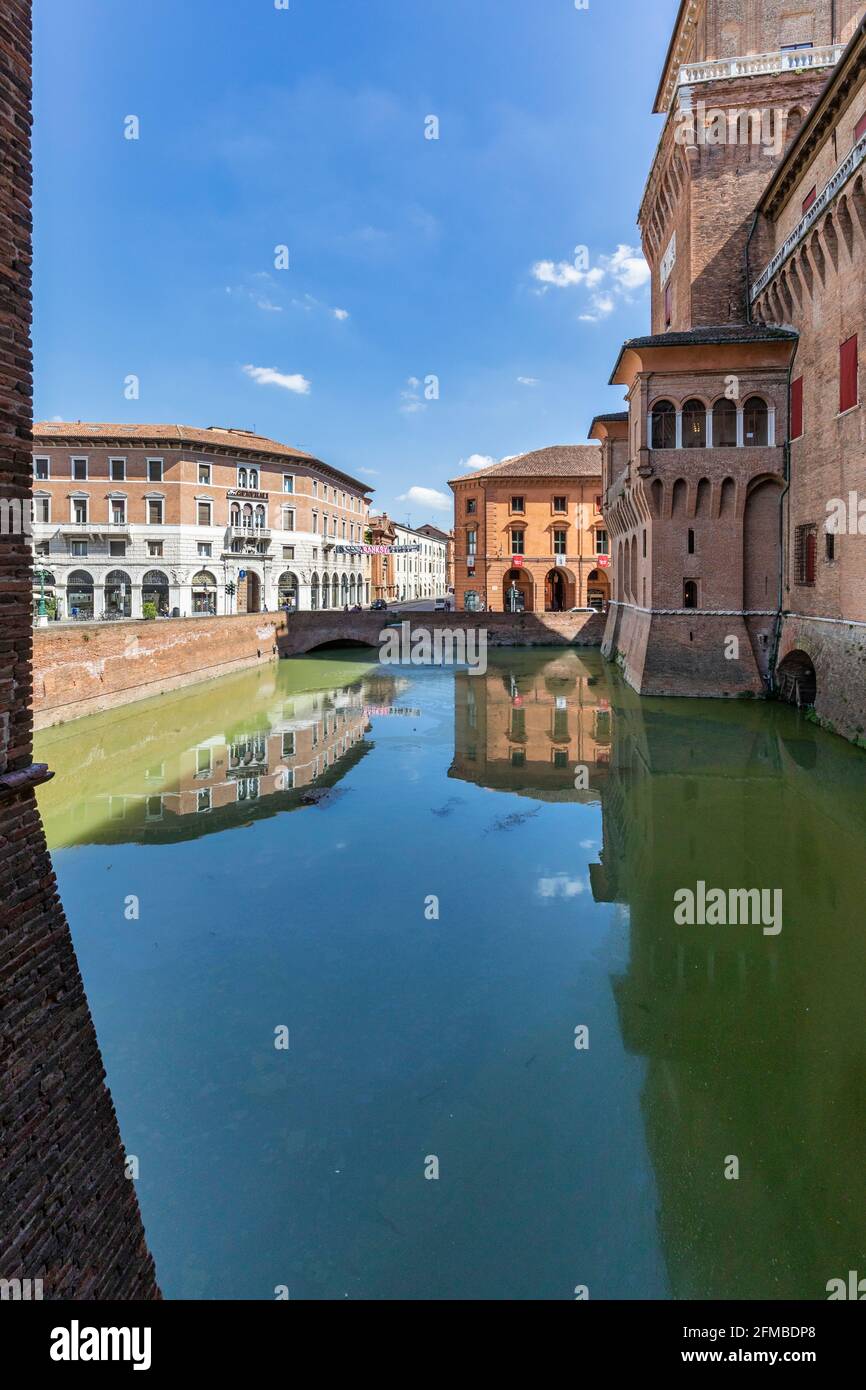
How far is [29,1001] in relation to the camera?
3633 millimetres

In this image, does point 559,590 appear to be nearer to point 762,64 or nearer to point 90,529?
point 90,529

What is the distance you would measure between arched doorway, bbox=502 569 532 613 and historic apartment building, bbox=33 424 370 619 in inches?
499

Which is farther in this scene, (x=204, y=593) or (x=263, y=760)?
(x=204, y=593)

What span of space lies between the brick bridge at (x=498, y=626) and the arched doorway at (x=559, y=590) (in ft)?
29.1

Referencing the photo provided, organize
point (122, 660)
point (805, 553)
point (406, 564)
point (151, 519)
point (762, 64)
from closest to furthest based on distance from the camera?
1. point (805, 553)
2. point (762, 64)
3. point (122, 660)
4. point (151, 519)
5. point (406, 564)

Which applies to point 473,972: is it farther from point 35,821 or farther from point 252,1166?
point 35,821

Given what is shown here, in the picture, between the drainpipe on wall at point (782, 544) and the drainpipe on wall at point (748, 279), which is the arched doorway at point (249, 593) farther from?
the drainpipe on wall at point (782, 544)

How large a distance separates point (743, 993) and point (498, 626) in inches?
1508

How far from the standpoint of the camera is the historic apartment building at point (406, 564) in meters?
78.8

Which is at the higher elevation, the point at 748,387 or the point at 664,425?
the point at 748,387

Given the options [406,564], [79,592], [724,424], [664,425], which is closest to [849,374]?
[724,424]

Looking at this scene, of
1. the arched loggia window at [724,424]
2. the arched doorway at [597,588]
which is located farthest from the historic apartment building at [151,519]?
the arched loggia window at [724,424]

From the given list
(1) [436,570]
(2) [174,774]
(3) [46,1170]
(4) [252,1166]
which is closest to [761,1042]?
(4) [252,1166]

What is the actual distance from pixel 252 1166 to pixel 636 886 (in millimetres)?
6440
